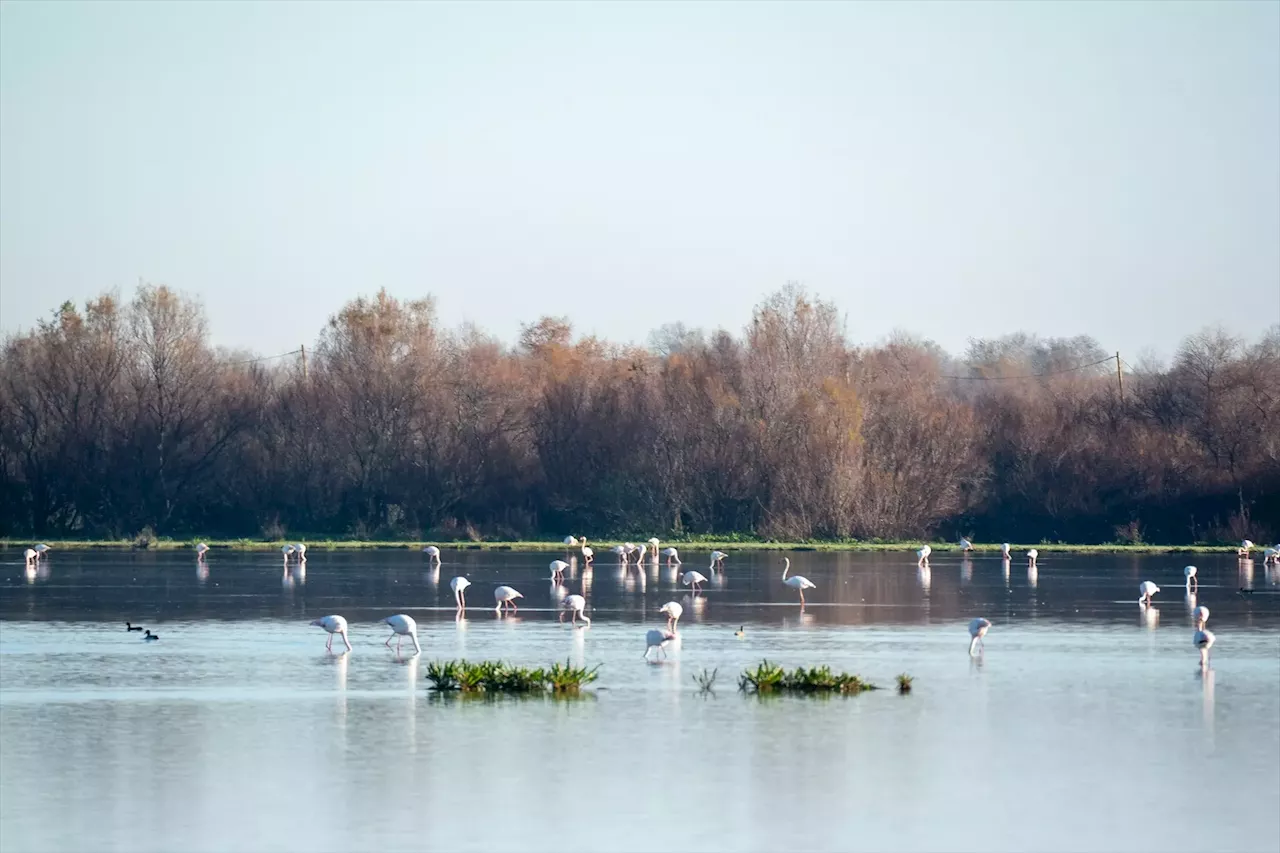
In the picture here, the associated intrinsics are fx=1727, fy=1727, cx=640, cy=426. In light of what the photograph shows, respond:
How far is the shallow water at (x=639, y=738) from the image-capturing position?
40.7 feet

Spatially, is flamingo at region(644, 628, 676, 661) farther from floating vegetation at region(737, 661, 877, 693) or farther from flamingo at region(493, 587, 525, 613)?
flamingo at region(493, 587, 525, 613)

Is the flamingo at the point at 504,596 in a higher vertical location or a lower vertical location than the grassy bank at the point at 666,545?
lower

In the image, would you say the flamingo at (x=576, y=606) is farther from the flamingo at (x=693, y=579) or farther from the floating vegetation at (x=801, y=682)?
the floating vegetation at (x=801, y=682)

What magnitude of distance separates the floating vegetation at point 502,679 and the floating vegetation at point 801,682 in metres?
1.77

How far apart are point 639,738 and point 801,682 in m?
3.53

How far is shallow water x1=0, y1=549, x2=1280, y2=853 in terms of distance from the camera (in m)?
12.4

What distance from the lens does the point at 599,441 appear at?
60156mm

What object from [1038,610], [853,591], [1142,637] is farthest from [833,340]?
[1142,637]

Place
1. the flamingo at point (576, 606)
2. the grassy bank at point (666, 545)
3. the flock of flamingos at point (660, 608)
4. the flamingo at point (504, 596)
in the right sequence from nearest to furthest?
the flock of flamingos at point (660, 608), the flamingo at point (576, 606), the flamingo at point (504, 596), the grassy bank at point (666, 545)

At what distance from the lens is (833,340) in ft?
196

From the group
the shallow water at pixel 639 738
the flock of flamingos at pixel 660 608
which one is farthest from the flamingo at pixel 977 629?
the shallow water at pixel 639 738

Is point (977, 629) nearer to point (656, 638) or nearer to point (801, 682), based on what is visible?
point (656, 638)

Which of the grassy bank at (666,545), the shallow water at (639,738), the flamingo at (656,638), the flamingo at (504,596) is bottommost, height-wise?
the shallow water at (639,738)

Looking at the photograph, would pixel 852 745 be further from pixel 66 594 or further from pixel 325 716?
pixel 66 594
